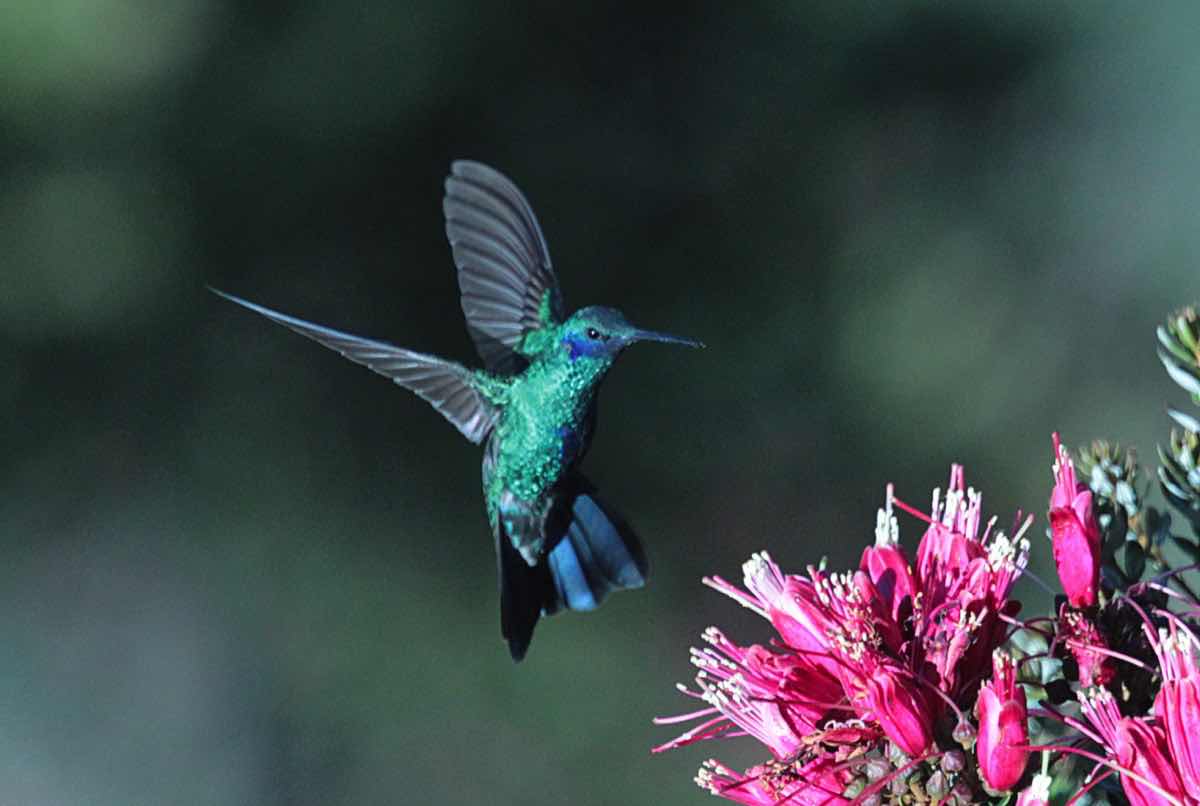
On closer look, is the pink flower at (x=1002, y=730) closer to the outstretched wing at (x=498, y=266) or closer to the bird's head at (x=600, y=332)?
the bird's head at (x=600, y=332)

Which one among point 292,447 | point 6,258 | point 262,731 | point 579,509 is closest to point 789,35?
point 292,447

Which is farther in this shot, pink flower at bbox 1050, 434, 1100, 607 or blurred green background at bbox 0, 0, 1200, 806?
blurred green background at bbox 0, 0, 1200, 806

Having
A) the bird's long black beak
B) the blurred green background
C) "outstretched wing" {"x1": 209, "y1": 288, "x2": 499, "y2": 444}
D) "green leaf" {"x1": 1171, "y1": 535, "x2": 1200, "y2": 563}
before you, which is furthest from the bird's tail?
the blurred green background

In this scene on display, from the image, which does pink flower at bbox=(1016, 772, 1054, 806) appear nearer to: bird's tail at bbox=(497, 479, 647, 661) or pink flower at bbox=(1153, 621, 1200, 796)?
pink flower at bbox=(1153, 621, 1200, 796)

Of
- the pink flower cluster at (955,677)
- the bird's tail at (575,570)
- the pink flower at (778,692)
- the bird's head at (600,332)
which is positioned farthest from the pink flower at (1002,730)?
the bird's tail at (575,570)

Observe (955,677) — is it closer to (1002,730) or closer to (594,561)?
(1002,730)

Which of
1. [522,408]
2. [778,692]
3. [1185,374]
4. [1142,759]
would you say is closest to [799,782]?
[778,692]

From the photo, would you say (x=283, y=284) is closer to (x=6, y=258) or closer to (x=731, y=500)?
(x=6, y=258)
